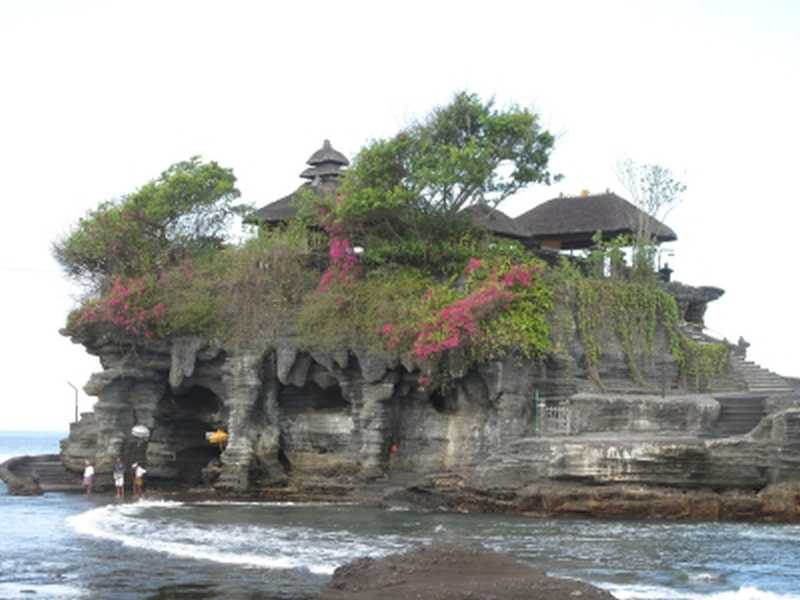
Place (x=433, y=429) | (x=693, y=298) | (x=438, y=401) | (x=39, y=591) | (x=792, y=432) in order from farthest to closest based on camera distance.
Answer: (x=693, y=298) → (x=438, y=401) → (x=433, y=429) → (x=792, y=432) → (x=39, y=591)

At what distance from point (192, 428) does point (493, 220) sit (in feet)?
47.0

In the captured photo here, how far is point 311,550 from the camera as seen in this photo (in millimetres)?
24188

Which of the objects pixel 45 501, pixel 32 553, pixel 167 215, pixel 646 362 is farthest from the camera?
pixel 167 215

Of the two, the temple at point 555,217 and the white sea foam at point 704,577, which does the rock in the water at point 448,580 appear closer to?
the white sea foam at point 704,577

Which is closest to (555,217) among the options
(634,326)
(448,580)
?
(634,326)

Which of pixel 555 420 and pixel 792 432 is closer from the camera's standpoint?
pixel 792 432

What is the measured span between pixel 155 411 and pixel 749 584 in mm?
27459

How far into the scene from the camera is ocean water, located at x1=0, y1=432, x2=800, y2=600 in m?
19.8

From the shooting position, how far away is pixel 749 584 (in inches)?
788

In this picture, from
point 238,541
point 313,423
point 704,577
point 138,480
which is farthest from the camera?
point 313,423

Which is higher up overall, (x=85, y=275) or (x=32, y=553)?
(x=85, y=275)

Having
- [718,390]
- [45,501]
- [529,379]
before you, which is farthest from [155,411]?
[718,390]

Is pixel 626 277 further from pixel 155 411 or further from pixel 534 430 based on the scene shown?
pixel 155 411

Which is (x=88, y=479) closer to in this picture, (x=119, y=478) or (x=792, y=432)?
(x=119, y=478)
